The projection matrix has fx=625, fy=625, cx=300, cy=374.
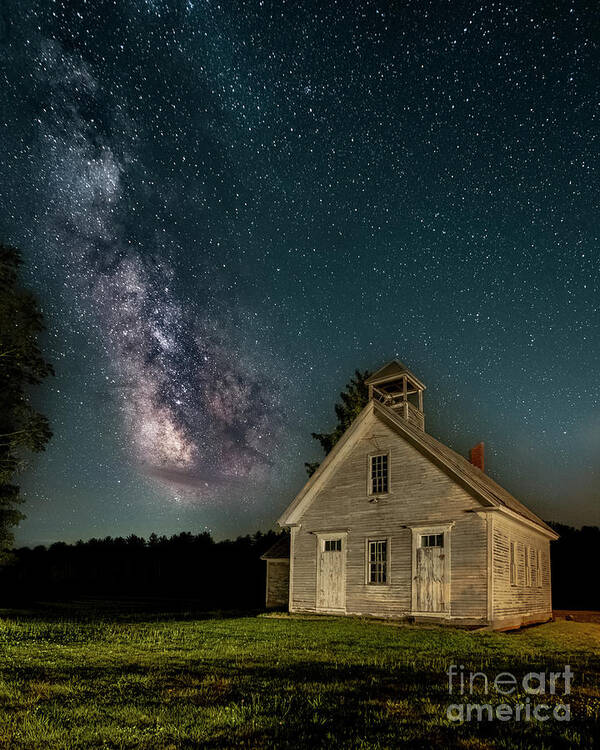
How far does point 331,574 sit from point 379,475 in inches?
168

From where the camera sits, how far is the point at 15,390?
2539 centimetres

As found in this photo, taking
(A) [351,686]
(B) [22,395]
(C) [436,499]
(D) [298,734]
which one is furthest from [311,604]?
(D) [298,734]

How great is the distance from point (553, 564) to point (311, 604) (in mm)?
28079

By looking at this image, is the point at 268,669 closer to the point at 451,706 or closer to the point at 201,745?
the point at 451,706

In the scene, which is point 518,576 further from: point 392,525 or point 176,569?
point 176,569

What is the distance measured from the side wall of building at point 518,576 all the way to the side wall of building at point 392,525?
2.75ft

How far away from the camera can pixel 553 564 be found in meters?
45.3

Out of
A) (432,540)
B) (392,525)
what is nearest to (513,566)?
(432,540)

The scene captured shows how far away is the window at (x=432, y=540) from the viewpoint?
21359 millimetres

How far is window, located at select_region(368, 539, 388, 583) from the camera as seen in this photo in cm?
2259

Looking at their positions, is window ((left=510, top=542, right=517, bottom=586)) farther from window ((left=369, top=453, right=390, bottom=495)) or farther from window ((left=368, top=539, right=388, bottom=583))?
window ((left=369, top=453, right=390, bottom=495))

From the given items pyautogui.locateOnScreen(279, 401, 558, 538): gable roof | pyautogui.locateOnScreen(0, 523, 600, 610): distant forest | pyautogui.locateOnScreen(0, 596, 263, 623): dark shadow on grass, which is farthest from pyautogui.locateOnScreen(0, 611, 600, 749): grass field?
pyautogui.locateOnScreen(0, 523, 600, 610): distant forest

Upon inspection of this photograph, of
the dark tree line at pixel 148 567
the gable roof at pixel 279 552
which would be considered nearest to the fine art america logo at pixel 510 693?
the gable roof at pixel 279 552

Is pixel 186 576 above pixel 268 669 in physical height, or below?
below
